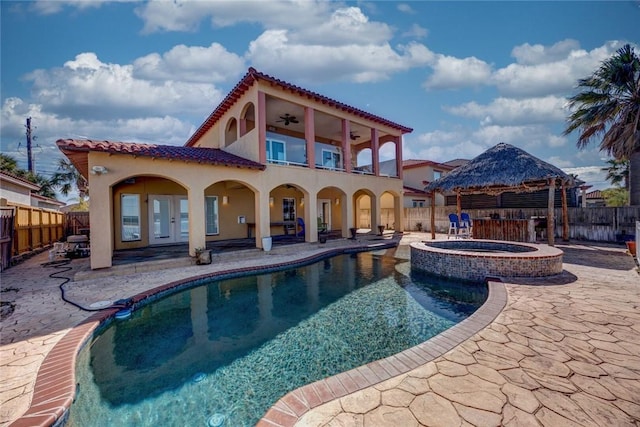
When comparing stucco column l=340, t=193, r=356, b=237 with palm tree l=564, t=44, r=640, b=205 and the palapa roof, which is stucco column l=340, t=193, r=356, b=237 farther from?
palm tree l=564, t=44, r=640, b=205

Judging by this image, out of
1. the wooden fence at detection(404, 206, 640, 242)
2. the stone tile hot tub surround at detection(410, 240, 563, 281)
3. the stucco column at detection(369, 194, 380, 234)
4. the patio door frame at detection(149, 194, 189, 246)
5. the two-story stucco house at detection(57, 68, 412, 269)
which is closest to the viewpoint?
the stone tile hot tub surround at detection(410, 240, 563, 281)

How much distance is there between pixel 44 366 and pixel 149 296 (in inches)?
112

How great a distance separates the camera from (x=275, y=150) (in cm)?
1466

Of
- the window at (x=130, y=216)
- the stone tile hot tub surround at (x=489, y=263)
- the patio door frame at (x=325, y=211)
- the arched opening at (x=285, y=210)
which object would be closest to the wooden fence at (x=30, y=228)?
the window at (x=130, y=216)

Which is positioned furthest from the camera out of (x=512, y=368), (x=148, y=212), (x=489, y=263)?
(x=148, y=212)

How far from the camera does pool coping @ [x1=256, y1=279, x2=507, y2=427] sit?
226cm

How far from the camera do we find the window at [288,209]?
16.9 meters

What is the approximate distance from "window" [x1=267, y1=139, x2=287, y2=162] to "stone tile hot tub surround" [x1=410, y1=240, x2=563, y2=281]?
30.3ft

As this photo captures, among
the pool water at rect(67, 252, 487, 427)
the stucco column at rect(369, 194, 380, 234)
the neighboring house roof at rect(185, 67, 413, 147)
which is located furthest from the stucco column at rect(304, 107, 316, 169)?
the pool water at rect(67, 252, 487, 427)

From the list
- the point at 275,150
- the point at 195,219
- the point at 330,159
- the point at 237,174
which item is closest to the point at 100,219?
the point at 195,219

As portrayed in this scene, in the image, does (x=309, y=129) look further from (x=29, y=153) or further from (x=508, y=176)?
(x=29, y=153)

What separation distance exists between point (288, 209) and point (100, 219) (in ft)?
34.0

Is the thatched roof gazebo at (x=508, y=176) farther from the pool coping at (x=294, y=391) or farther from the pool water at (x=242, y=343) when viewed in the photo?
the pool coping at (x=294, y=391)

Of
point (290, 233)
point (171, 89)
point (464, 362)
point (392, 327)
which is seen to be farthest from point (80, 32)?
point (464, 362)
